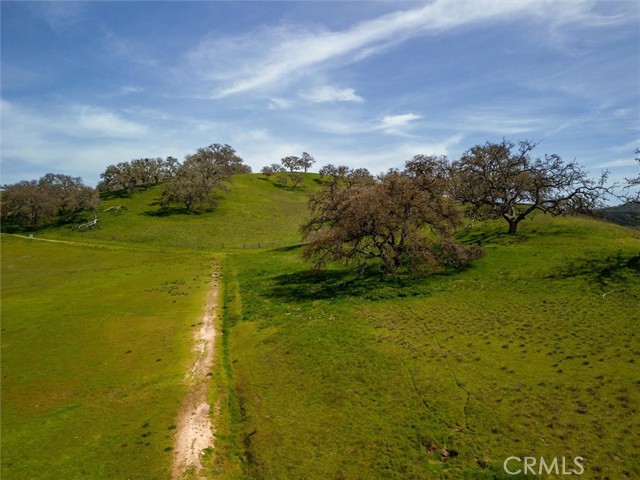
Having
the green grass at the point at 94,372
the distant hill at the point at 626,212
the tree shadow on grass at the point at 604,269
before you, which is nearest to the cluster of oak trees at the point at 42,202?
the green grass at the point at 94,372

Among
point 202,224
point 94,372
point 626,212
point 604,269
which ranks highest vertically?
point 626,212

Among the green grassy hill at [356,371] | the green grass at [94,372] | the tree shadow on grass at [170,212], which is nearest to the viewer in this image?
the green grassy hill at [356,371]

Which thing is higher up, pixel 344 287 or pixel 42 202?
pixel 42 202

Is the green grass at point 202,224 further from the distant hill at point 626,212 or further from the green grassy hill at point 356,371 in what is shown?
the distant hill at point 626,212

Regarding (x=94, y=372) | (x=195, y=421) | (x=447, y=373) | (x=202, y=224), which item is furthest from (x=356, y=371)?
(x=202, y=224)

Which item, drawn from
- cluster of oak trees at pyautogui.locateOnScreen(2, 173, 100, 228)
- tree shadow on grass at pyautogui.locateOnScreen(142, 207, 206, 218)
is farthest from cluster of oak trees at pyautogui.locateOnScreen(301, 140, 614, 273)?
cluster of oak trees at pyautogui.locateOnScreen(2, 173, 100, 228)

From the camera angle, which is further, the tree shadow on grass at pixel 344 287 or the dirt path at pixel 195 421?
the tree shadow on grass at pixel 344 287

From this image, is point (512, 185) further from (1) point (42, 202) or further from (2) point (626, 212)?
(1) point (42, 202)
